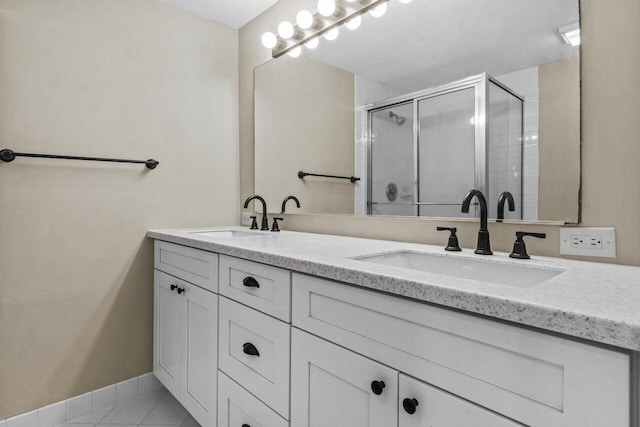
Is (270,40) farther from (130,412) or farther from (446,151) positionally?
(130,412)

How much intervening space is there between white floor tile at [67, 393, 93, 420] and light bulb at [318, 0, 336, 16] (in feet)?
7.44

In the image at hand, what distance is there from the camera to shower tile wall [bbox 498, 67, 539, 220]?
46.3 inches

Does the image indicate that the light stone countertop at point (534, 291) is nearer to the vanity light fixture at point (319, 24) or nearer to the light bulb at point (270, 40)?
the vanity light fixture at point (319, 24)

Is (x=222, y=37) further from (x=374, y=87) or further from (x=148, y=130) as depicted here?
(x=374, y=87)

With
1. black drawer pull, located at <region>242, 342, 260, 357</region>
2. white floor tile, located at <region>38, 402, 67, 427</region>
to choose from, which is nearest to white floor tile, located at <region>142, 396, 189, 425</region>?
white floor tile, located at <region>38, 402, 67, 427</region>

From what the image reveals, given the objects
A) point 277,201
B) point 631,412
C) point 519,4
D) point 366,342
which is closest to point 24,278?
point 277,201

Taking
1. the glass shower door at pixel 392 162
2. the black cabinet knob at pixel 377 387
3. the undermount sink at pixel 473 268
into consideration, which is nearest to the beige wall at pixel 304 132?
the glass shower door at pixel 392 162

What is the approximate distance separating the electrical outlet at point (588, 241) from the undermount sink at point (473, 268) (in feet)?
0.60

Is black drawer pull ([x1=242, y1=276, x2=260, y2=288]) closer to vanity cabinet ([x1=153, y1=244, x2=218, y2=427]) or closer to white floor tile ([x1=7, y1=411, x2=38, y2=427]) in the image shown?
vanity cabinet ([x1=153, y1=244, x2=218, y2=427])

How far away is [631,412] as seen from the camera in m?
0.54

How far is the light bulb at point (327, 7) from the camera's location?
1794 millimetres

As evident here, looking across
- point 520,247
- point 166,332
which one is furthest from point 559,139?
point 166,332

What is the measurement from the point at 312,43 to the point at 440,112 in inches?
36.5

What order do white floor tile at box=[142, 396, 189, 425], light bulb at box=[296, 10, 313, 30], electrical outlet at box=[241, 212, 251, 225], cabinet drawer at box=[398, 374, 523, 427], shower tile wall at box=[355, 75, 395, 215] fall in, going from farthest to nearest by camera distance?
electrical outlet at box=[241, 212, 251, 225], light bulb at box=[296, 10, 313, 30], white floor tile at box=[142, 396, 189, 425], shower tile wall at box=[355, 75, 395, 215], cabinet drawer at box=[398, 374, 523, 427]
